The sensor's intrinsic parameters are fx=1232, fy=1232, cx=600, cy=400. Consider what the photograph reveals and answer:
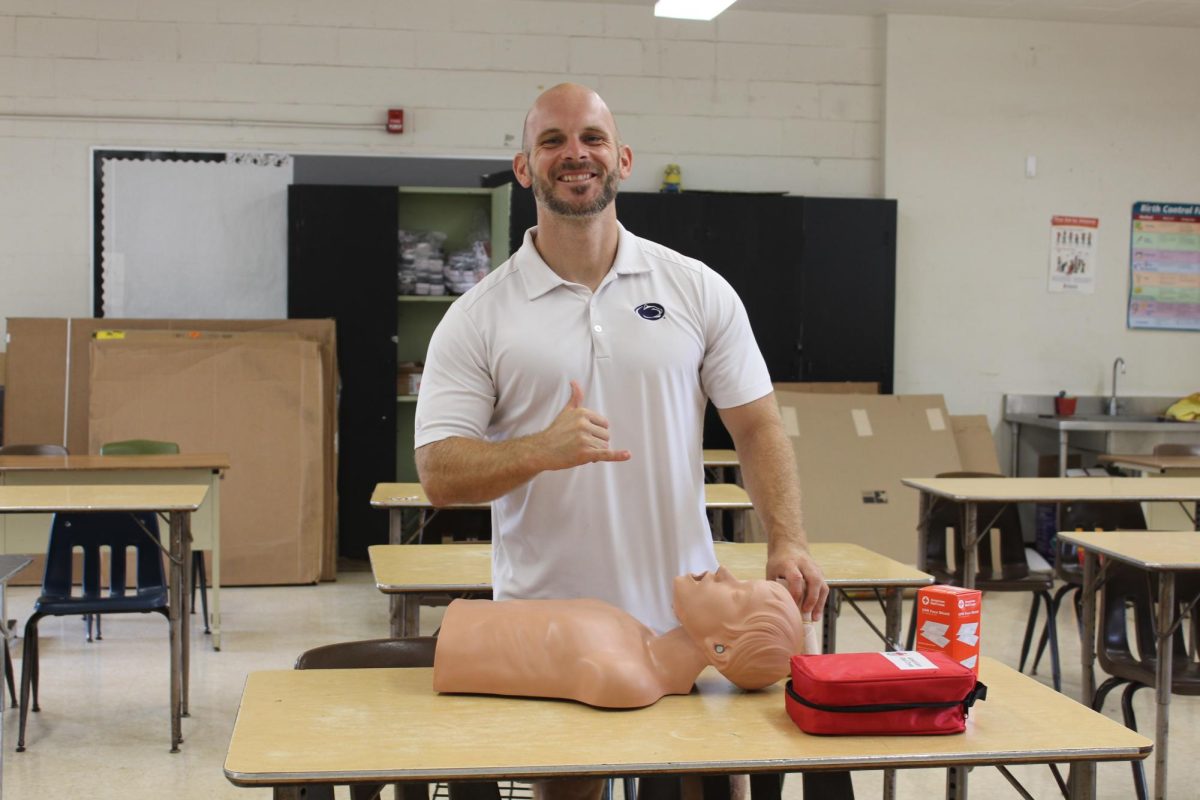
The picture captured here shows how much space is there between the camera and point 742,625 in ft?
6.00

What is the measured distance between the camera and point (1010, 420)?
772 cm

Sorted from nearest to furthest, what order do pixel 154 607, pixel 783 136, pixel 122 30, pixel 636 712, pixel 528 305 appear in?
pixel 636 712 < pixel 528 305 < pixel 154 607 < pixel 122 30 < pixel 783 136

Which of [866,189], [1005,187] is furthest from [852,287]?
[1005,187]

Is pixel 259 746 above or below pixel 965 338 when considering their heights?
below

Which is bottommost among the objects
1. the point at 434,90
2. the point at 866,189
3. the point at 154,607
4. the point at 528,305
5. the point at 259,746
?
the point at 154,607

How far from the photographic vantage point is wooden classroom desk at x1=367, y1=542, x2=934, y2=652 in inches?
127

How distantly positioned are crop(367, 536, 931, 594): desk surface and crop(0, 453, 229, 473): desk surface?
199 cm

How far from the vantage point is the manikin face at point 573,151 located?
82.8 inches

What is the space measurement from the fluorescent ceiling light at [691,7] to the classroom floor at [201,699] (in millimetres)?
2735

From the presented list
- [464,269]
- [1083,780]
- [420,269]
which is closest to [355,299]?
[420,269]

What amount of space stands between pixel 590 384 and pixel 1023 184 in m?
6.34

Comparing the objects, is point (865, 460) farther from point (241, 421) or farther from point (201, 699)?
point (201, 699)

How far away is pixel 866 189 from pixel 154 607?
511 cm

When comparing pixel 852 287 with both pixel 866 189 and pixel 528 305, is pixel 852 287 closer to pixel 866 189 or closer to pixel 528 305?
pixel 866 189
